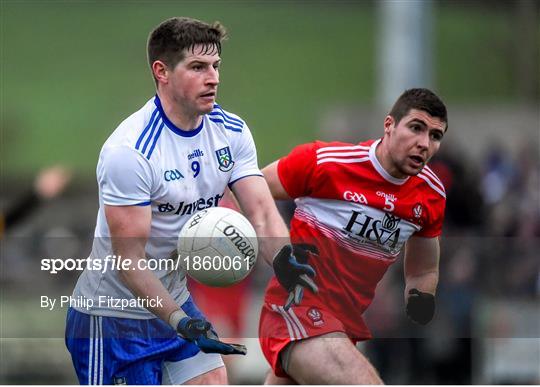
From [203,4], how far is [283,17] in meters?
1.82

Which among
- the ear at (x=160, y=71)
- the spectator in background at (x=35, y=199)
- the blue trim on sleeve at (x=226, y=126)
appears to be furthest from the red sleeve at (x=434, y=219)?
the spectator in background at (x=35, y=199)

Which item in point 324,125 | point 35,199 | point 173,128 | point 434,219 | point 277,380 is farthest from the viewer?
point 324,125

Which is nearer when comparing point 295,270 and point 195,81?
point 195,81

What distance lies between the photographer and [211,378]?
6.50m

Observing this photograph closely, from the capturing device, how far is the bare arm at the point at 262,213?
6.54 meters

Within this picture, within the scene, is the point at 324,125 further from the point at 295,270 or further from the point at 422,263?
the point at 295,270

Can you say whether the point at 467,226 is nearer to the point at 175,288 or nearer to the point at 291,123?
the point at 175,288

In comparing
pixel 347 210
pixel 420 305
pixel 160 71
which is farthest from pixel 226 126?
pixel 420 305

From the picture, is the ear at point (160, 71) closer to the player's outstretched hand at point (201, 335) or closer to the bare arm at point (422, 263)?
the player's outstretched hand at point (201, 335)

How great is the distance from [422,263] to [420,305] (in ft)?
0.82

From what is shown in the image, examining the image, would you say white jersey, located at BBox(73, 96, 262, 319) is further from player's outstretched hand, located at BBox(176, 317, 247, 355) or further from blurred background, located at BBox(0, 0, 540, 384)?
blurred background, located at BBox(0, 0, 540, 384)

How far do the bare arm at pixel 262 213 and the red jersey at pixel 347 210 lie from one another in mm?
435

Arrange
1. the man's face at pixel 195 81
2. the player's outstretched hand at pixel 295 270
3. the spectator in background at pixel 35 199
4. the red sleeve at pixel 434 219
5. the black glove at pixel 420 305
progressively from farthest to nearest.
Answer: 1. the spectator in background at pixel 35 199
2. the black glove at pixel 420 305
3. the red sleeve at pixel 434 219
4. the player's outstretched hand at pixel 295 270
5. the man's face at pixel 195 81

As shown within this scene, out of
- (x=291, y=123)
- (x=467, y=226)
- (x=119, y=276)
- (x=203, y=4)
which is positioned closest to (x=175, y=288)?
(x=119, y=276)
